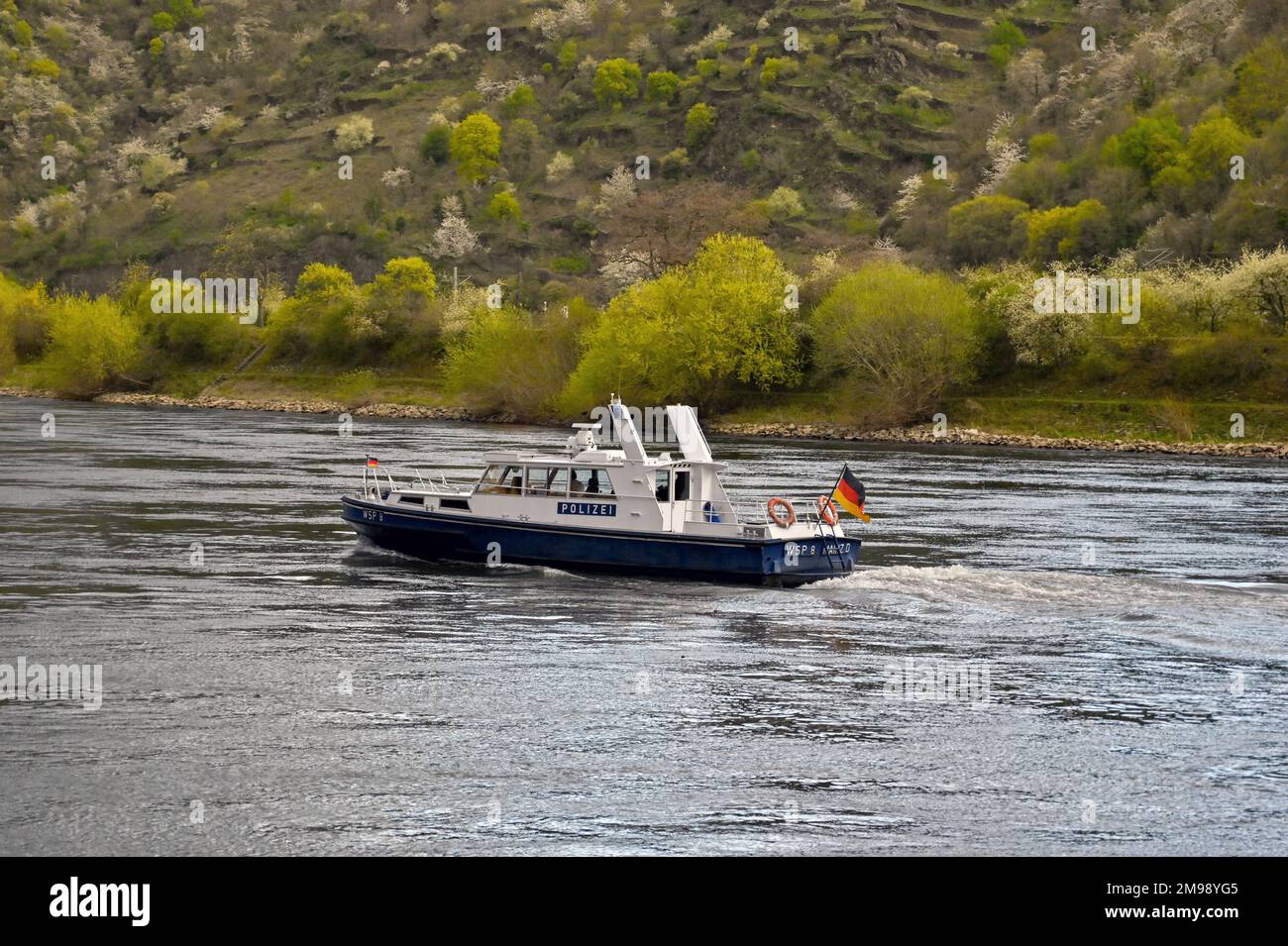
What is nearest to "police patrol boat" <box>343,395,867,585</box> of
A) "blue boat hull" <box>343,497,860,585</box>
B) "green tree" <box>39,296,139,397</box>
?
"blue boat hull" <box>343,497,860,585</box>

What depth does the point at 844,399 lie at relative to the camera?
125 m

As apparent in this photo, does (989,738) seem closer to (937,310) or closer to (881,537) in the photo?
(881,537)

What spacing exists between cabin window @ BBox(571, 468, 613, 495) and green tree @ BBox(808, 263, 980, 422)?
7398 cm

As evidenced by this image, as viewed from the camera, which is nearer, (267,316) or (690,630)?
(690,630)

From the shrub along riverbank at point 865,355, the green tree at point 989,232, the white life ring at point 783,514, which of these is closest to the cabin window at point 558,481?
the white life ring at point 783,514

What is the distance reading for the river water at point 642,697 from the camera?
24.8 metres

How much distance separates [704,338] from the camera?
424 ft

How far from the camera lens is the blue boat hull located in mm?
46719

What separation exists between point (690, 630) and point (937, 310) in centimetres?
8572

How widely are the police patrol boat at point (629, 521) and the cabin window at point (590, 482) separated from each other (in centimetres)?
3

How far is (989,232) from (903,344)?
63.3m

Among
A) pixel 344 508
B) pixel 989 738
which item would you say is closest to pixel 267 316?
pixel 344 508

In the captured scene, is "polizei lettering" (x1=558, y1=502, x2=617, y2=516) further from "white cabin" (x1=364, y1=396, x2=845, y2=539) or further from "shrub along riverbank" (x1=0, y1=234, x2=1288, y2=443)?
"shrub along riverbank" (x1=0, y1=234, x2=1288, y2=443)

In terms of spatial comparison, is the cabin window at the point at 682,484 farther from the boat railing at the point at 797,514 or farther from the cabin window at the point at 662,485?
the boat railing at the point at 797,514
